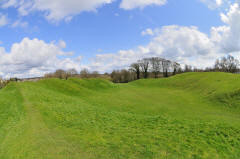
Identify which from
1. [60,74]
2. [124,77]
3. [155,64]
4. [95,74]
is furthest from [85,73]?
[155,64]

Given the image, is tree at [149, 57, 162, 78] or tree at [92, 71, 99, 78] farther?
tree at [92, 71, 99, 78]

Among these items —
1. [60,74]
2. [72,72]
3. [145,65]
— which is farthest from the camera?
[72,72]

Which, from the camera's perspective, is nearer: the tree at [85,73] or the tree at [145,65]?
the tree at [145,65]

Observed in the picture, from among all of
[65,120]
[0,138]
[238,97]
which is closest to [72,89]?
[65,120]

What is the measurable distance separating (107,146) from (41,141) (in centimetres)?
399

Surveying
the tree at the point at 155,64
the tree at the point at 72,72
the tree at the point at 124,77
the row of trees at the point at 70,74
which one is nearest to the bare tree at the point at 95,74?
the row of trees at the point at 70,74

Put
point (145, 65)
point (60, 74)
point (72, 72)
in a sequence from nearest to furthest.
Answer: point (145, 65) < point (60, 74) < point (72, 72)

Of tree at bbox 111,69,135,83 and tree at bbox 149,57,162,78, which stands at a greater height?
tree at bbox 149,57,162,78

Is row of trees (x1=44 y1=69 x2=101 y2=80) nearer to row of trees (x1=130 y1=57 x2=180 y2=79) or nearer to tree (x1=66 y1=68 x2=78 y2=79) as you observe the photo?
tree (x1=66 y1=68 x2=78 y2=79)

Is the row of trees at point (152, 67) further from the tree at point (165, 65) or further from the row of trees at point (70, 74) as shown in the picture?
the row of trees at point (70, 74)

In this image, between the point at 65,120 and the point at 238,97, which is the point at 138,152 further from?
the point at 238,97

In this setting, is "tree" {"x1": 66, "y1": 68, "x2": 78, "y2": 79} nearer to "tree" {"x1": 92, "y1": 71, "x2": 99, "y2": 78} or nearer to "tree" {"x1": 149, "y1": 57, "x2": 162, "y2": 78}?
"tree" {"x1": 92, "y1": 71, "x2": 99, "y2": 78}

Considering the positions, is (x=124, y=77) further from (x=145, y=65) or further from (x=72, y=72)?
(x=72, y=72)

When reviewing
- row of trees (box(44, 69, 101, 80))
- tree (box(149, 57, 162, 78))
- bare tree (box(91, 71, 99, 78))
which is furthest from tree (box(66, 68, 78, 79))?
tree (box(149, 57, 162, 78))
